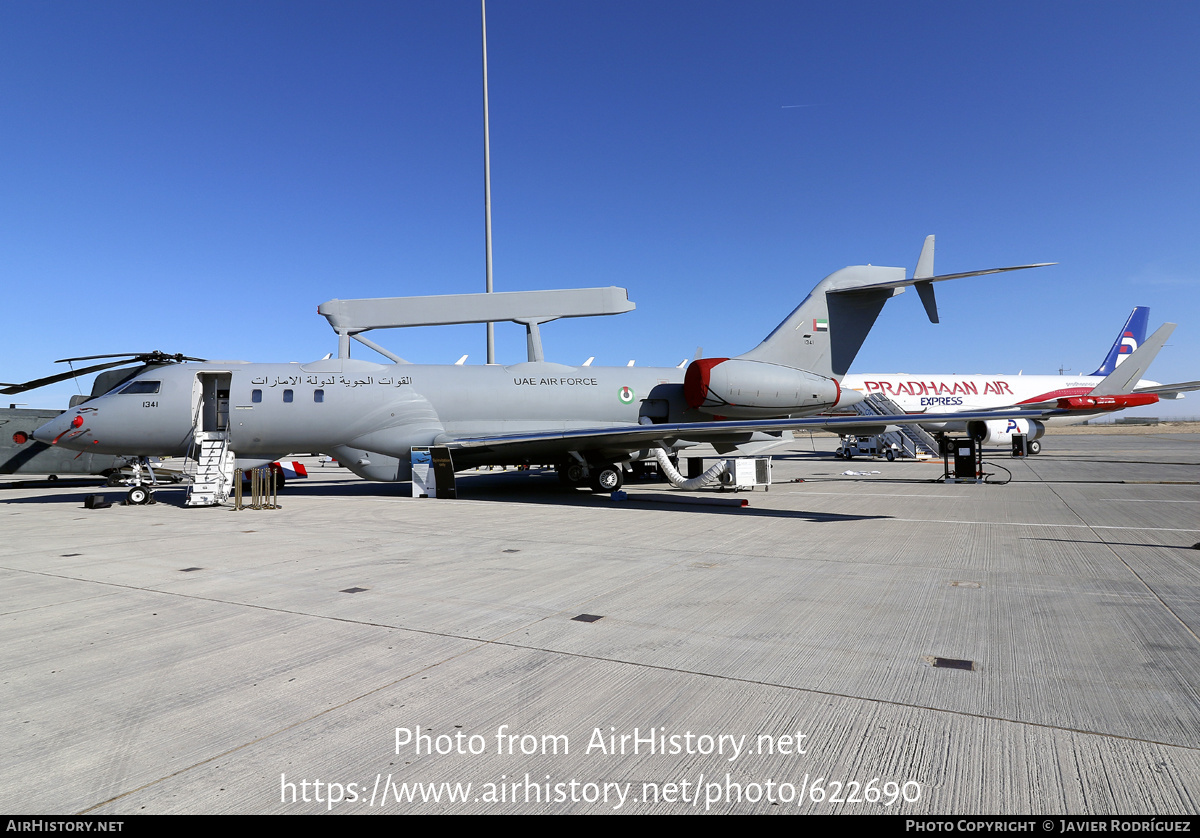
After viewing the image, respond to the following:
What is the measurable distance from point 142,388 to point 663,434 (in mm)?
11403

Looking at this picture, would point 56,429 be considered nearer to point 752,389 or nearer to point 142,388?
point 142,388

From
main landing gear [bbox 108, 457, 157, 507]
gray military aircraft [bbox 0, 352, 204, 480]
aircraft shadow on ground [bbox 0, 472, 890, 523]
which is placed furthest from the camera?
gray military aircraft [bbox 0, 352, 204, 480]

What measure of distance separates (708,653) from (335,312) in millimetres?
14787

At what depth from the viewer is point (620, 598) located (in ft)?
17.7

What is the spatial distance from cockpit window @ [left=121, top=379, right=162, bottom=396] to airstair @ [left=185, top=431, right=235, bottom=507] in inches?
50.9

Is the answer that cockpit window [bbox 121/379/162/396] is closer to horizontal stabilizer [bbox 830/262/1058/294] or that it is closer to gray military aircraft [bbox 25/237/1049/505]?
gray military aircraft [bbox 25/237/1049/505]

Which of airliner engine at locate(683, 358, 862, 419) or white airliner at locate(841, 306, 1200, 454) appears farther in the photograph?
white airliner at locate(841, 306, 1200, 454)

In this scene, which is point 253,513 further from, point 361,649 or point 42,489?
point 42,489

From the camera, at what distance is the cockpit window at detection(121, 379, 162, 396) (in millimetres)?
13710

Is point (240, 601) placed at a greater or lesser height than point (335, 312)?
lesser

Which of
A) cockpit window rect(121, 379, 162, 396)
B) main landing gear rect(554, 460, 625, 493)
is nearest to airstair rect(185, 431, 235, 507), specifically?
cockpit window rect(121, 379, 162, 396)

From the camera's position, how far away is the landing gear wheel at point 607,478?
1473cm

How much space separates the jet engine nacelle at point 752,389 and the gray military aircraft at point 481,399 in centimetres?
3

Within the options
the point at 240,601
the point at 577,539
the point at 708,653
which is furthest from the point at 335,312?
the point at 708,653
